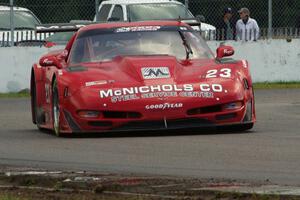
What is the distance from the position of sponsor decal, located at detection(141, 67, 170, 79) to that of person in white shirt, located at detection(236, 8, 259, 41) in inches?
494

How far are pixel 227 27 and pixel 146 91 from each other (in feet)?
45.5

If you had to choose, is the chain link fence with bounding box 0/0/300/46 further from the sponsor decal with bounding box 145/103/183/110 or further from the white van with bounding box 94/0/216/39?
the sponsor decal with bounding box 145/103/183/110

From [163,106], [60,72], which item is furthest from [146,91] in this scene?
[60,72]

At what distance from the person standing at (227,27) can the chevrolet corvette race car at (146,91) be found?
38.7 feet

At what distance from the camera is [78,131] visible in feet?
43.7

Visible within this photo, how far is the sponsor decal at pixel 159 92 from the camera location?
1296 centimetres

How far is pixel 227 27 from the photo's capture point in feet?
87.5

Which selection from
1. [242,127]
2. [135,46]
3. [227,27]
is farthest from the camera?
[227,27]

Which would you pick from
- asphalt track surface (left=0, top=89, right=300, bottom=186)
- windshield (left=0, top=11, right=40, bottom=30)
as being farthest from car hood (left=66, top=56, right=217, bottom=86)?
windshield (left=0, top=11, right=40, bottom=30)

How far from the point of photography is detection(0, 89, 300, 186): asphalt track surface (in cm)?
958

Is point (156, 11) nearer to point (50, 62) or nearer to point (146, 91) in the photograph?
point (50, 62)

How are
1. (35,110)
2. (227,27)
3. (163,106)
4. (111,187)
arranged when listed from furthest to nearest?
(227,27) → (35,110) → (163,106) → (111,187)

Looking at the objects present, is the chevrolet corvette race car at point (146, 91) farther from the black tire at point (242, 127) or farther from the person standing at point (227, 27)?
the person standing at point (227, 27)

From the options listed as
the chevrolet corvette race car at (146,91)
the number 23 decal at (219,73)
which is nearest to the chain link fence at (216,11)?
the chevrolet corvette race car at (146,91)
